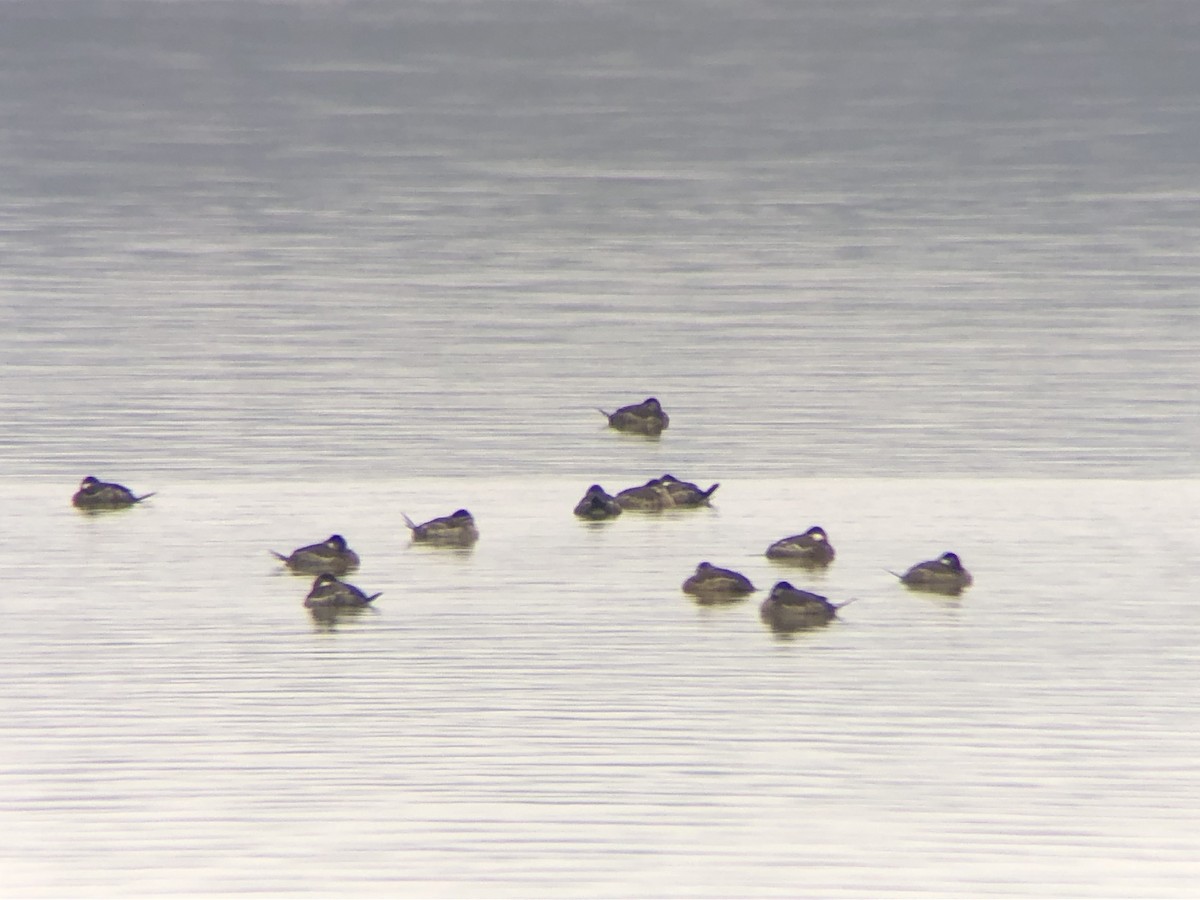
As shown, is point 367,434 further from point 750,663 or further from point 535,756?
point 535,756

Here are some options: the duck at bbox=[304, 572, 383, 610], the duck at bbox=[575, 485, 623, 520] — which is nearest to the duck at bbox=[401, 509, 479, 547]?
the duck at bbox=[575, 485, 623, 520]

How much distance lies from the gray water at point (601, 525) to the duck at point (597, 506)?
0.10m

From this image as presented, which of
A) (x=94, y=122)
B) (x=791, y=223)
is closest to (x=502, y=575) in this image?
(x=791, y=223)

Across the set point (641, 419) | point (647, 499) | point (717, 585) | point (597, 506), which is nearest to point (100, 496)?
point (597, 506)

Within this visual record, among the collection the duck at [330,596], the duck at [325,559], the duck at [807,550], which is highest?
the duck at [807,550]

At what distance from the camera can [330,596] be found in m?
12.3

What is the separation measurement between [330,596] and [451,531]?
138 centimetres

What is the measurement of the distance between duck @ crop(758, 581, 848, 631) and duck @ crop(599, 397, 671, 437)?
5.06 meters

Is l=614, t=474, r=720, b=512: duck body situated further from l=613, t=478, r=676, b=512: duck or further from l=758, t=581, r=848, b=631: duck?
l=758, t=581, r=848, b=631: duck

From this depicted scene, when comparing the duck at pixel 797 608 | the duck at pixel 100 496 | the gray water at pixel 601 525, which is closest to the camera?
the gray water at pixel 601 525

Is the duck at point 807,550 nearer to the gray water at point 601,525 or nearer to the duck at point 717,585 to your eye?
the gray water at point 601,525

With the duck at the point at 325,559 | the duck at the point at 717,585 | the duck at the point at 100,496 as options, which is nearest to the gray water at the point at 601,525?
the duck at the point at 717,585

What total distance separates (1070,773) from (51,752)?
3963 millimetres

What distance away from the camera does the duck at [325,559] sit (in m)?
12.9
